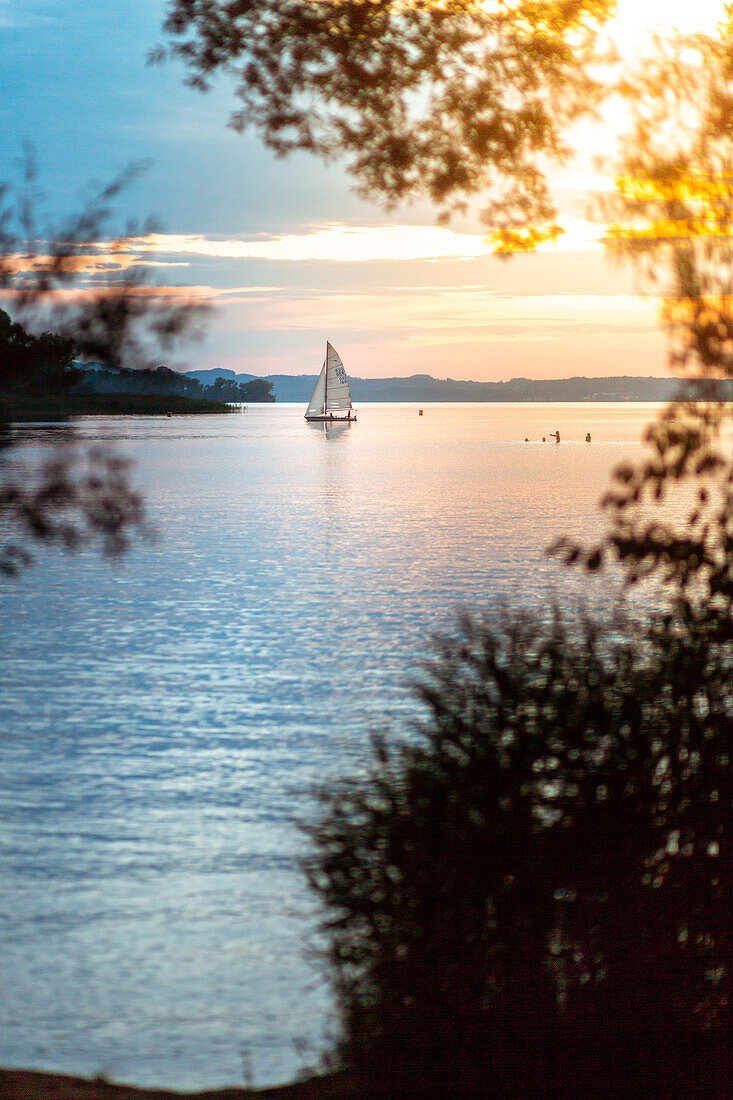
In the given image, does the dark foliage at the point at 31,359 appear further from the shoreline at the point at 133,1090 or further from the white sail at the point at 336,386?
the white sail at the point at 336,386

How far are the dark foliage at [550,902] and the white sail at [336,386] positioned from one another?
121 meters

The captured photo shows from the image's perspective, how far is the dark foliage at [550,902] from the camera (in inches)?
220

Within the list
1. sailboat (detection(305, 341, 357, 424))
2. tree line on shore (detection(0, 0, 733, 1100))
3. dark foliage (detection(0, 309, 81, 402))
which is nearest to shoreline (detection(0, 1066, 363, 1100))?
tree line on shore (detection(0, 0, 733, 1100))

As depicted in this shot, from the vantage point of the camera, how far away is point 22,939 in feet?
29.2

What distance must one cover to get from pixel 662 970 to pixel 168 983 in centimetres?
399

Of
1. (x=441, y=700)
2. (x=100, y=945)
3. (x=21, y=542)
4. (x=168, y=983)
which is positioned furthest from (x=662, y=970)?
(x=21, y=542)

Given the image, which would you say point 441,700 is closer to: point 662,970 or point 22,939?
point 662,970

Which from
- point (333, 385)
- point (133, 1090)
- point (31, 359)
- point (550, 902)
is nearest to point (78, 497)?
point (31, 359)

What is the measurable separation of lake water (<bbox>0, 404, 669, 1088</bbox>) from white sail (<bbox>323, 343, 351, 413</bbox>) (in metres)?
89.9

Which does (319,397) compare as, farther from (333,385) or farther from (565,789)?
(565,789)

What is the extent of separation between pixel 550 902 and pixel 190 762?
27.1 ft

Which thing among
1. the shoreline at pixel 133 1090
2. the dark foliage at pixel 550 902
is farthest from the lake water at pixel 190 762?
the dark foliage at pixel 550 902

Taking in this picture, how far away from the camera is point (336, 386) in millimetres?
136875

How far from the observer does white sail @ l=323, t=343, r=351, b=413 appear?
128 meters
